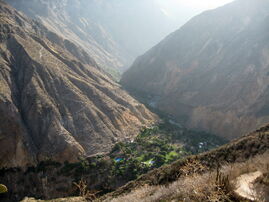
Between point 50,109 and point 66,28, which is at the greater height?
point 66,28

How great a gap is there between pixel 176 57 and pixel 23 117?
2492 inches

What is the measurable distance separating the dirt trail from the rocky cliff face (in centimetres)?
5133

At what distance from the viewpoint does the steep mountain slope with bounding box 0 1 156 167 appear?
37969 millimetres

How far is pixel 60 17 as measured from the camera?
637 feet

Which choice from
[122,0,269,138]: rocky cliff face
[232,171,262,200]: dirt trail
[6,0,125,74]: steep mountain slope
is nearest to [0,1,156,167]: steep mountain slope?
[122,0,269,138]: rocky cliff face

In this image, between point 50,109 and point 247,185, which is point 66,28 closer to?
point 50,109

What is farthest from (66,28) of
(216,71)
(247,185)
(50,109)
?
(247,185)

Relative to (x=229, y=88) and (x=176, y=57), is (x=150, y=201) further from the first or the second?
(x=176, y=57)

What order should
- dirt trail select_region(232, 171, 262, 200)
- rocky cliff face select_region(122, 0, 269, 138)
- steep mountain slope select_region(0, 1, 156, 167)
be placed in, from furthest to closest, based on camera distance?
rocky cliff face select_region(122, 0, 269, 138) → steep mountain slope select_region(0, 1, 156, 167) → dirt trail select_region(232, 171, 262, 200)

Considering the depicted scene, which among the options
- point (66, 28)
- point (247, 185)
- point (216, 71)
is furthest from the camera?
point (66, 28)

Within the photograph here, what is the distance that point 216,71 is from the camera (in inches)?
2990

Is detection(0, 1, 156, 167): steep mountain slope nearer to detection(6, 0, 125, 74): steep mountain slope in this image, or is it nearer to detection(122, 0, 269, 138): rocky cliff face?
detection(122, 0, 269, 138): rocky cliff face

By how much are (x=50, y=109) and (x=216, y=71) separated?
52.4m

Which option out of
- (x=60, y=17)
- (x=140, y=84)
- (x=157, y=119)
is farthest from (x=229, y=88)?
(x=60, y=17)
